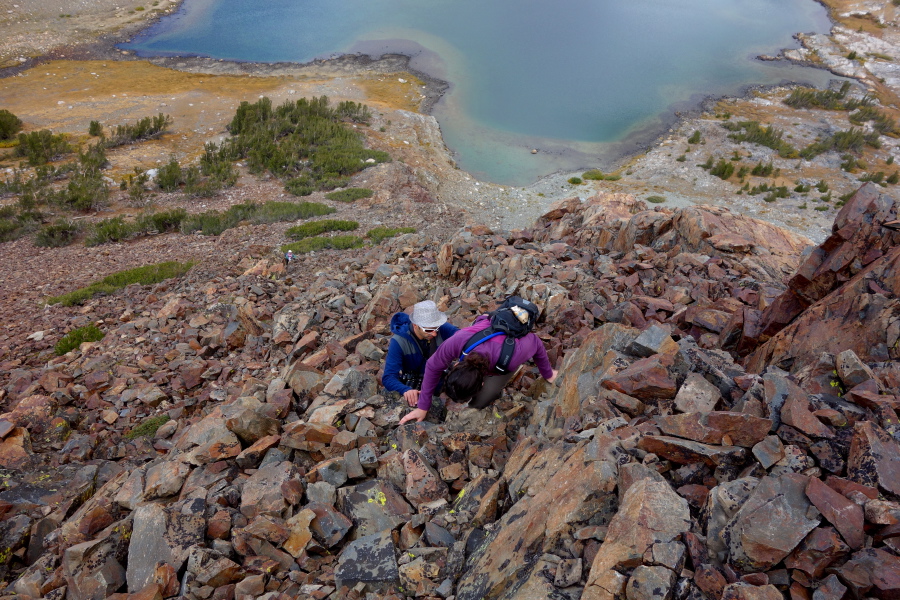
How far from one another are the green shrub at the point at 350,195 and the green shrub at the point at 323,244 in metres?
6.98

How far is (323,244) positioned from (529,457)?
43.6 feet

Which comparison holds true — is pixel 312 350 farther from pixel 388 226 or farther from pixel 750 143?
pixel 750 143

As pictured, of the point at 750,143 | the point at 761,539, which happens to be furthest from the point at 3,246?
the point at 750,143

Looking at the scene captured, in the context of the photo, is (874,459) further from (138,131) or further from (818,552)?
(138,131)

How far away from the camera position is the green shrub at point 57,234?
717 inches

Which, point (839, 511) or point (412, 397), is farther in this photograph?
point (412, 397)

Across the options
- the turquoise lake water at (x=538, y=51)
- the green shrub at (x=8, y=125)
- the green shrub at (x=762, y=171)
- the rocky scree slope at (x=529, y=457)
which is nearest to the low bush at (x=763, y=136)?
the green shrub at (x=762, y=171)

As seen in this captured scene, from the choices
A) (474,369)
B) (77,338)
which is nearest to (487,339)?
(474,369)

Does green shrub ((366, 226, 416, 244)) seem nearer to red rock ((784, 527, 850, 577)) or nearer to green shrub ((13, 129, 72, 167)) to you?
red rock ((784, 527, 850, 577))

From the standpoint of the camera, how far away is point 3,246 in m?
17.7

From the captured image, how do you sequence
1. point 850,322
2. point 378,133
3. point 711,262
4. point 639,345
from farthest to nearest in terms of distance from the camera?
point 378,133
point 711,262
point 639,345
point 850,322

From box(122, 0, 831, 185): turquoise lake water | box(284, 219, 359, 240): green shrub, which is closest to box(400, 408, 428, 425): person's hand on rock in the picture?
box(284, 219, 359, 240): green shrub

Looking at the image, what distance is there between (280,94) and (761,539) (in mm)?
41831

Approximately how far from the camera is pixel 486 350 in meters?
5.03
